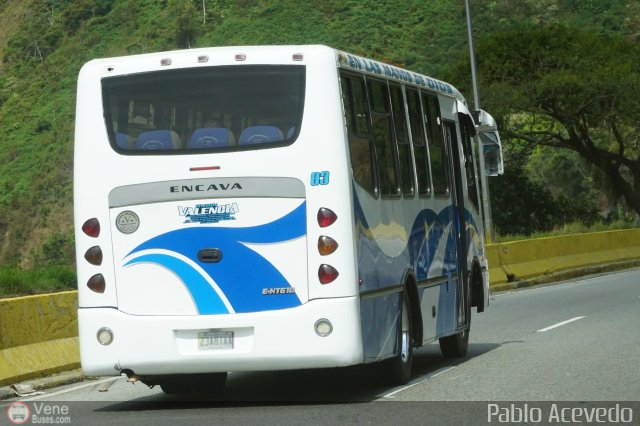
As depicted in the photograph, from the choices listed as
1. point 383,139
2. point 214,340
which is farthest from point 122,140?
point 383,139

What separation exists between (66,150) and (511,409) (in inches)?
3899

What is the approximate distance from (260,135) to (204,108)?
565 millimetres

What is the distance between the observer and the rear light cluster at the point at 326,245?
36.6 feet

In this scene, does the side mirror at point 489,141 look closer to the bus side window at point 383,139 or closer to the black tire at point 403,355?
the bus side window at point 383,139

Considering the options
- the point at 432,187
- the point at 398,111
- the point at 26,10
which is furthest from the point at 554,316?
the point at 26,10

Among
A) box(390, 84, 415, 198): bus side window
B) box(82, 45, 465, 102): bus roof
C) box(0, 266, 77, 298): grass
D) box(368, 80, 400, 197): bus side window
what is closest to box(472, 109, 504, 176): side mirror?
box(390, 84, 415, 198): bus side window

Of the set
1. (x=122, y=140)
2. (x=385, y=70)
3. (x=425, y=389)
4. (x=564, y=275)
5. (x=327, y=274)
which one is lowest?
(x=564, y=275)

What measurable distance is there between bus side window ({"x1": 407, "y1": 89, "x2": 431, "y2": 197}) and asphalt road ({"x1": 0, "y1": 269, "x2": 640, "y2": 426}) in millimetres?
1879

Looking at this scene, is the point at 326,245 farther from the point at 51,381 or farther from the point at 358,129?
the point at 51,381

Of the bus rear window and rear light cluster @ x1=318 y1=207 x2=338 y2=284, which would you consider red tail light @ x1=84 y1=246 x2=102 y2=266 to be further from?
rear light cluster @ x1=318 y1=207 x2=338 y2=284

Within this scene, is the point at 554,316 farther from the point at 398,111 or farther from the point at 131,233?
the point at 131,233

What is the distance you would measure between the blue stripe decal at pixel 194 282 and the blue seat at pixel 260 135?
44.1 inches

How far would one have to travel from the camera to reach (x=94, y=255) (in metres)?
11.5


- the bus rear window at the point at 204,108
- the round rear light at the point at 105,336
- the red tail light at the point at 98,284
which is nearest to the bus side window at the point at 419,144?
the bus rear window at the point at 204,108
